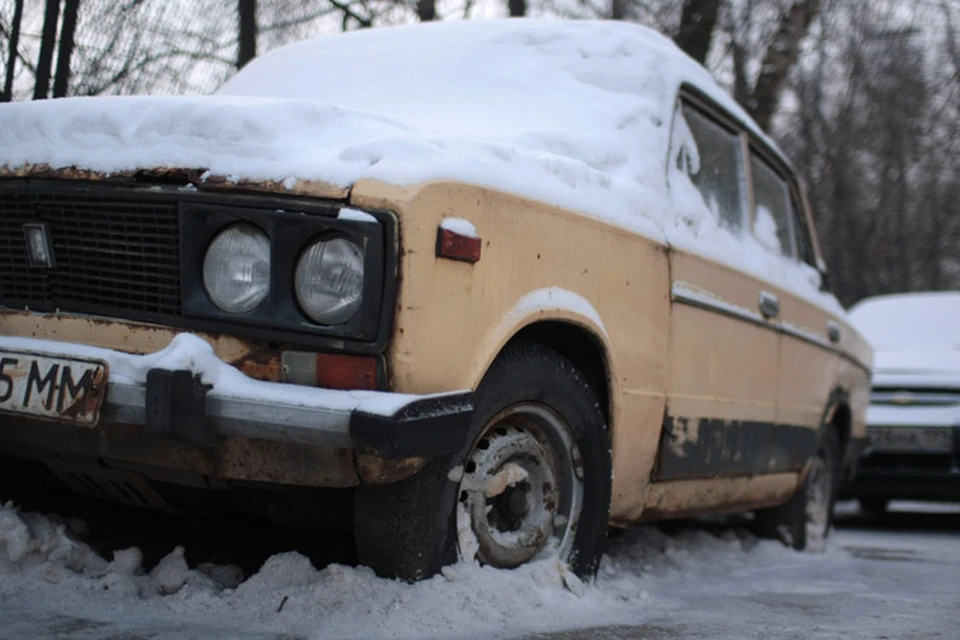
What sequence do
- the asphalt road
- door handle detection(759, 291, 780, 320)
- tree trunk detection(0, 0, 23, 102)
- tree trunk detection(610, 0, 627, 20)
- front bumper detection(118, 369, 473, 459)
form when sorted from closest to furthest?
front bumper detection(118, 369, 473, 459) < the asphalt road < door handle detection(759, 291, 780, 320) < tree trunk detection(0, 0, 23, 102) < tree trunk detection(610, 0, 627, 20)

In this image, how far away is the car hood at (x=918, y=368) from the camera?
24.7 feet

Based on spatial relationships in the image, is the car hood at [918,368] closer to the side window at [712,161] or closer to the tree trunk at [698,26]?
the side window at [712,161]

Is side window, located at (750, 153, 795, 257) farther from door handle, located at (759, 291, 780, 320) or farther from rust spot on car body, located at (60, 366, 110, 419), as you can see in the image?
rust spot on car body, located at (60, 366, 110, 419)

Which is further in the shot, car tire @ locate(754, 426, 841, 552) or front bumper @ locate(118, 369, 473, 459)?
car tire @ locate(754, 426, 841, 552)

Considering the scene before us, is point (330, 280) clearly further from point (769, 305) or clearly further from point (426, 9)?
point (426, 9)

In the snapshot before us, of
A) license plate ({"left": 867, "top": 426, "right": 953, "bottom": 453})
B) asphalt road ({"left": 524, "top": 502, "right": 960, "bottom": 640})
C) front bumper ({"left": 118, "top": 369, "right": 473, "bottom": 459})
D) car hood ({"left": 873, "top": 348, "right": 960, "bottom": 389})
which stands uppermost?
car hood ({"left": 873, "top": 348, "right": 960, "bottom": 389})

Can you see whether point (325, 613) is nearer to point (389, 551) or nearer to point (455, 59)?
point (389, 551)

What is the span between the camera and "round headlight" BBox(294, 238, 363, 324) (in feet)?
7.48

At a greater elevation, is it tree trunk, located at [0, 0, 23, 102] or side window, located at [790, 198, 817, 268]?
tree trunk, located at [0, 0, 23, 102]

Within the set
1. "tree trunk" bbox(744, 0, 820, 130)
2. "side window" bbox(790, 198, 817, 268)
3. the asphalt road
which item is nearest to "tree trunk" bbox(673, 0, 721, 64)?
"tree trunk" bbox(744, 0, 820, 130)

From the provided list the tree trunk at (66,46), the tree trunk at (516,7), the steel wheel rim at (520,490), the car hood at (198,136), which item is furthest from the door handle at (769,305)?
Result: the tree trunk at (516,7)

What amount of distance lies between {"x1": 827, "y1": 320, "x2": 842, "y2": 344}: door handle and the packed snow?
1.03ft

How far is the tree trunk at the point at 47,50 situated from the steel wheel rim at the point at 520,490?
9.96ft

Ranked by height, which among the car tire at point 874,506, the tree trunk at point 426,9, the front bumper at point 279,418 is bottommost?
the car tire at point 874,506
